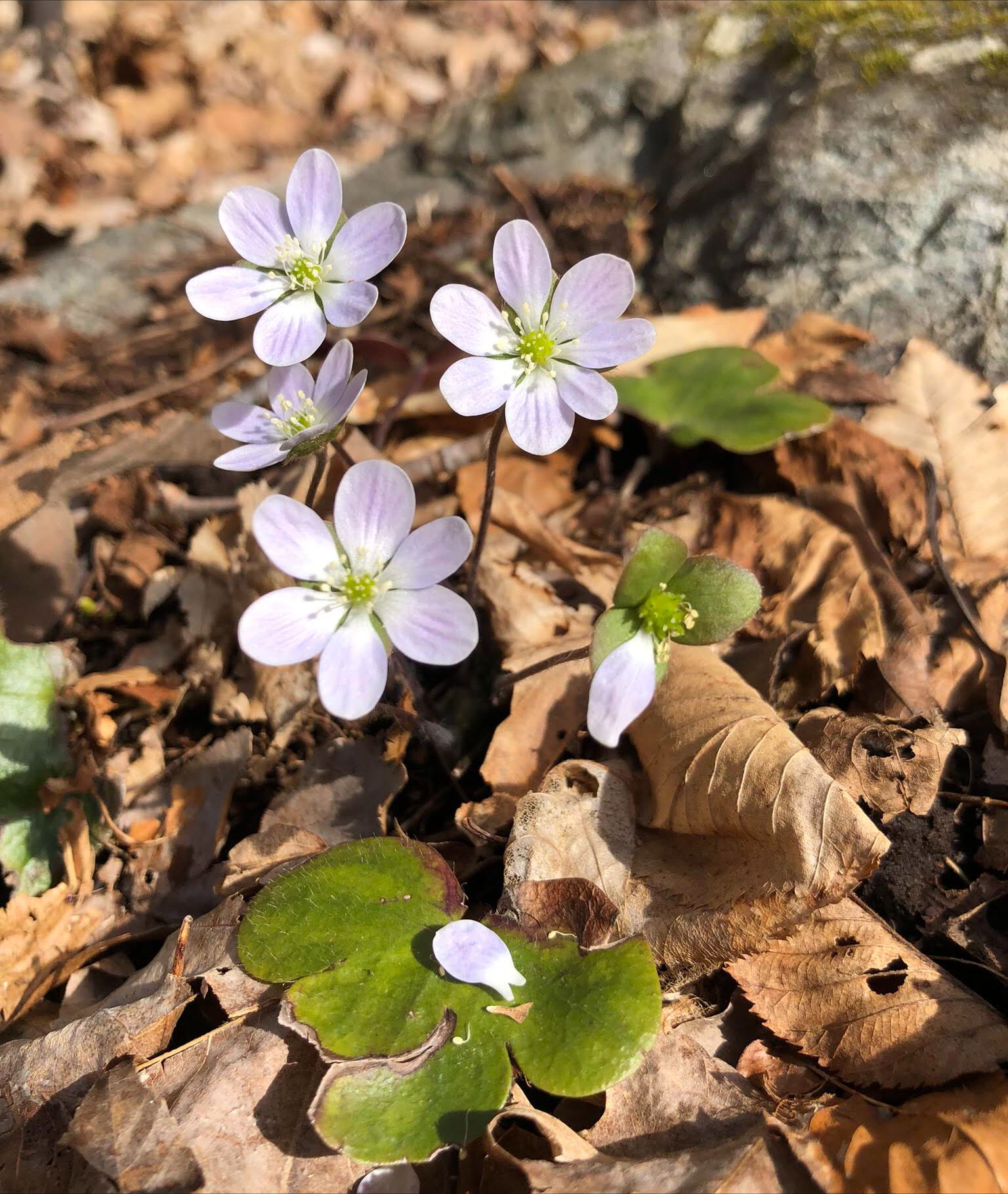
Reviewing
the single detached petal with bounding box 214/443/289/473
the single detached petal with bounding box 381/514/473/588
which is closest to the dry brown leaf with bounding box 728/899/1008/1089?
the single detached petal with bounding box 381/514/473/588

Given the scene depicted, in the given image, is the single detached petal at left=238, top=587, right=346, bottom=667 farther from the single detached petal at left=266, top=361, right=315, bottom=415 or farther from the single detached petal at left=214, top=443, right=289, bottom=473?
the single detached petal at left=266, top=361, right=315, bottom=415

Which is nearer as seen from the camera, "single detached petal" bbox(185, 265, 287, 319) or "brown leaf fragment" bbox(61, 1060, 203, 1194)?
"brown leaf fragment" bbox(61, 1060, 203, 1194)

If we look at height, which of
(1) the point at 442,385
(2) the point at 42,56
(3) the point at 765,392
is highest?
(2) the point at 42,56

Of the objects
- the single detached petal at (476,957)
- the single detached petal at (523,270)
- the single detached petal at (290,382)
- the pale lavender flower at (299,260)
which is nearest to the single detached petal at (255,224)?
the pale lavender flower at (299,260)

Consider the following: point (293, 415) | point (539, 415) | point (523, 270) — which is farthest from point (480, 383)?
point (293, 415)

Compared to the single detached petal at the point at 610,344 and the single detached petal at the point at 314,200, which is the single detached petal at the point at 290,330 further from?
the single detached petal at the point at 610,344

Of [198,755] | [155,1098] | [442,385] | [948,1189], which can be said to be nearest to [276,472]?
[198,755]

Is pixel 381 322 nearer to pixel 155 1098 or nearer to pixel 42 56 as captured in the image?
pixel 155 1098
